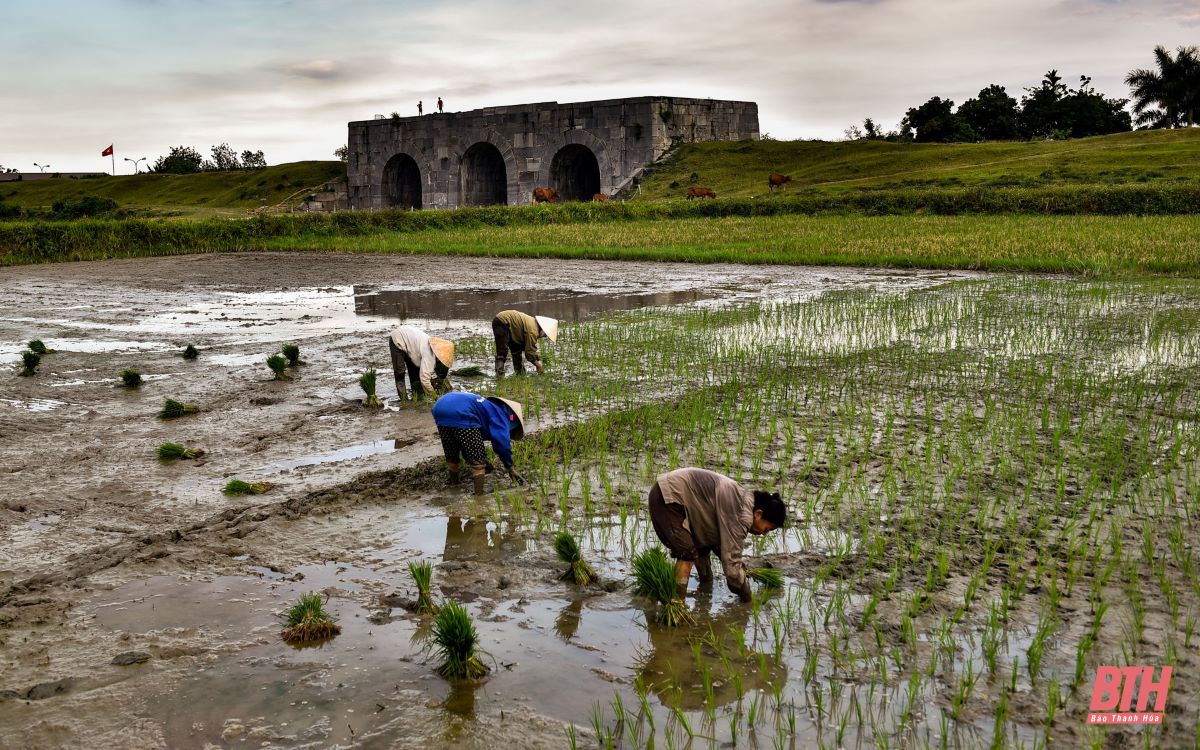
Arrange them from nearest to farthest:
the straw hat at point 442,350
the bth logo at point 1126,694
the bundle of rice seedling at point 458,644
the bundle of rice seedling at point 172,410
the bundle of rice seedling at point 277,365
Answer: the bth logo at point 1126,694
the bundle of rice seedling at point 458,644
the straw hat at point 442,350
the bundle of rice seedling at point 172,410
the bundle of rice seedling at point 277,365

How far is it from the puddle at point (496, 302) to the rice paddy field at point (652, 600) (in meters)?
5.73

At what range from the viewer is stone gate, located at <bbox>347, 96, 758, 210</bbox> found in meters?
38.6

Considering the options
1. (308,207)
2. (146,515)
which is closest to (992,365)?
(146,515)

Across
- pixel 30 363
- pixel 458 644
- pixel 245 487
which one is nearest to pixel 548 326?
pixel 245 487

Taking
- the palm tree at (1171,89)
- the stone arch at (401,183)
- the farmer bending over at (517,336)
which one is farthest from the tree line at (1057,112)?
the farmer bending over at (517,336)

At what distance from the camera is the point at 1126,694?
362cm

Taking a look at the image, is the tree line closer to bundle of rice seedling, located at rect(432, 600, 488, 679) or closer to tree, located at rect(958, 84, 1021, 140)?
tree, located at rect(958, 84, 1021, 140)

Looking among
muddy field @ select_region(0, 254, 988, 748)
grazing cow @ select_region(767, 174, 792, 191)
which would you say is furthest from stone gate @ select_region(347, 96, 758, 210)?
muddy field @ select_region(0, 254, 988, 748)

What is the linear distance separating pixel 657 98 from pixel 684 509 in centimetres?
3577

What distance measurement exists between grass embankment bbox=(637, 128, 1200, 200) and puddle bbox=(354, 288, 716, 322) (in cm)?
1534

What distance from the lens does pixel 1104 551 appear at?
502 cm

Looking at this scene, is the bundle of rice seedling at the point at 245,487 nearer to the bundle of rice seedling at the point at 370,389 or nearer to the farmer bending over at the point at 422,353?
the farmer bending over at the point at 422,353

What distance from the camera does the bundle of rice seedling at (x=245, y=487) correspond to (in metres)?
→ 6.03

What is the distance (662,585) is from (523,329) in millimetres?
5205
